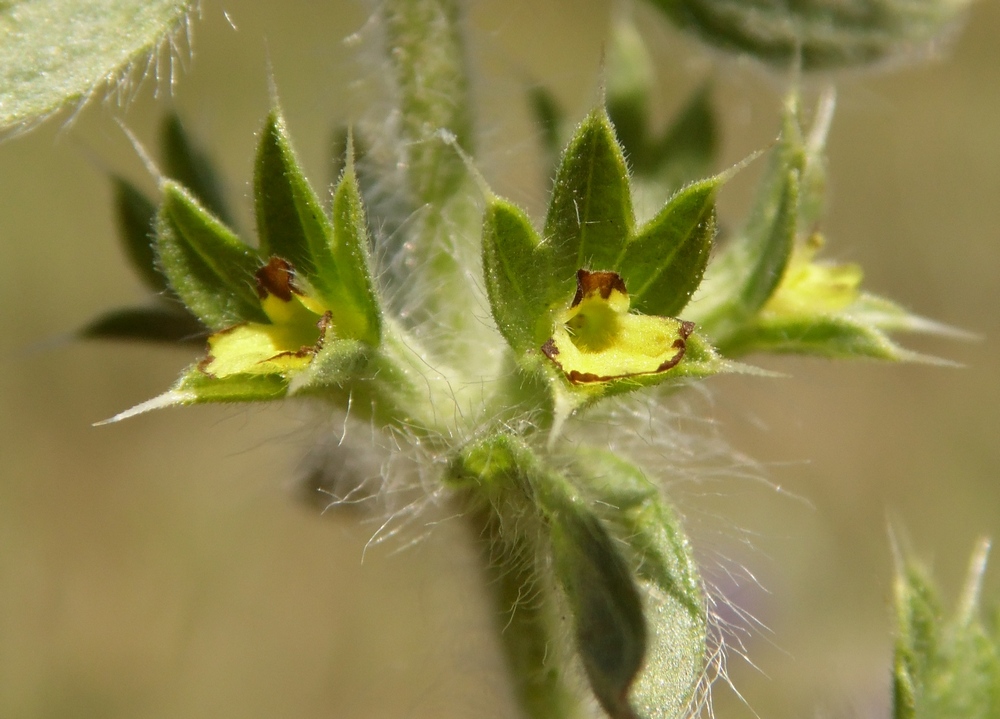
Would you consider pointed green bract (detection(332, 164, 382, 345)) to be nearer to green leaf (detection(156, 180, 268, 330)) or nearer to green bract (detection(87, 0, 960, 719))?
green bract (detection(87, 0, 960, 719))

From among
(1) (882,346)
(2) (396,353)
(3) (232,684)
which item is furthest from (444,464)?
(3) (232,684)

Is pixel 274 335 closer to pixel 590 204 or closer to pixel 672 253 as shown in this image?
pixel 590 204

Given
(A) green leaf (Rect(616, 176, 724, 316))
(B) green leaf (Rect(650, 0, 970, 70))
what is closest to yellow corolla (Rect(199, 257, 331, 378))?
(A) green leaf (Rect(616, 176, 724, 316))

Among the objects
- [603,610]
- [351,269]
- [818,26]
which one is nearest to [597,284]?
[351,269]

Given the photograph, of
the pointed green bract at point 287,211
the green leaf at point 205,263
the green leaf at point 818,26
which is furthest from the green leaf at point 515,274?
the green leaf at point 818,26

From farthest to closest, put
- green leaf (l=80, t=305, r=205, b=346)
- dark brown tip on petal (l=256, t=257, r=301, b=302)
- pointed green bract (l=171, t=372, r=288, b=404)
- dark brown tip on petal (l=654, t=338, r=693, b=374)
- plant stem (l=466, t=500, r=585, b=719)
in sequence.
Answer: green leaf (l=80, t=305, r=205, b=346), plant stem (l=466, t=500, r=585, b=719), dark brown tip on petal (l=256, t=257, r=301, b=302), pointed green bract (l=171, t=372, r=288, b=404), dark brown tip on petal (l=654, t=338, r=693, b=374)
